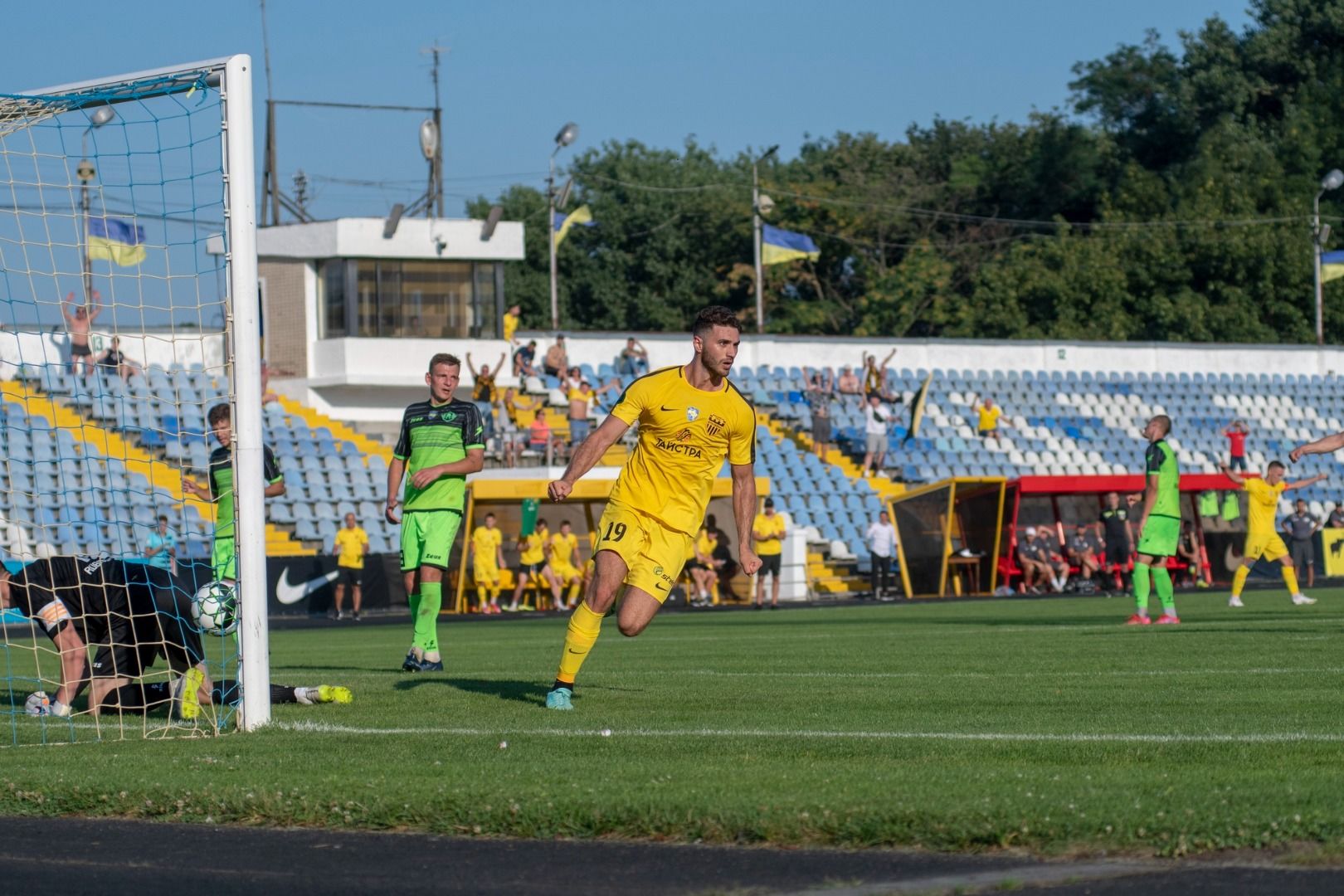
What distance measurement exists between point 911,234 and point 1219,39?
15.1 meters

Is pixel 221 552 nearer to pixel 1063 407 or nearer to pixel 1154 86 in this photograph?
pixel 1063 407

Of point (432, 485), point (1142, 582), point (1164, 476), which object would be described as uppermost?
point (432, 485)

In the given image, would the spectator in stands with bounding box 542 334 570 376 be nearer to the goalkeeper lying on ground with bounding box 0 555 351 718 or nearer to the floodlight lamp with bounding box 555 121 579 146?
the floodlight lamp with bounding box 555 121 579 146

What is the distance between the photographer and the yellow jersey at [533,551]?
3100 centimetres

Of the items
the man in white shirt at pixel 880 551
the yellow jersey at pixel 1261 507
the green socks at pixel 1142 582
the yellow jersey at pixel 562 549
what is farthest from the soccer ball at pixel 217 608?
the man in white shirt at pixel 880 551

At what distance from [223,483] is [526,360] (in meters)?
29.2

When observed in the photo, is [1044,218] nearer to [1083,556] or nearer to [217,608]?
[1083,556]

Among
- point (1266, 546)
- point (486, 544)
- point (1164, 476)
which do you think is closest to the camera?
point (1164, 476)

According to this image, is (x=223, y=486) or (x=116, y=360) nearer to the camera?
(x=223, y=486)

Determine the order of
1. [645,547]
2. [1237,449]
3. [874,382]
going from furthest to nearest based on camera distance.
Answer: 1. [874,382]
2. [1237,449]
3. [645,547]

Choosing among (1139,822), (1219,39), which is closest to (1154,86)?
(1219,39)

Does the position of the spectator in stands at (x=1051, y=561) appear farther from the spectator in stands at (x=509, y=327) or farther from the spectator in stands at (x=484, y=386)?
the spectator in stands at (x=509, y=327)

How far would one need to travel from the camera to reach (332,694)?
396 inches

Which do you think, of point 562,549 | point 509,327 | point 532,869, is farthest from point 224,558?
point 509,327
